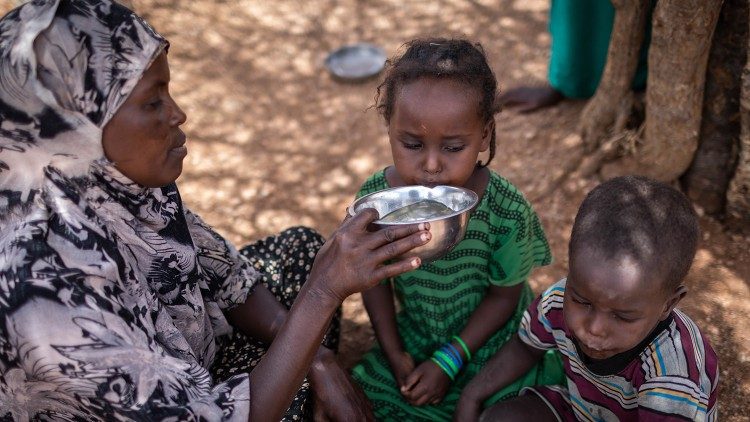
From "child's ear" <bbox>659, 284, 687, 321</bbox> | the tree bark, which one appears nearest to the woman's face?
"child's ear" <bbox>659, 284, 687, 321</bbox>

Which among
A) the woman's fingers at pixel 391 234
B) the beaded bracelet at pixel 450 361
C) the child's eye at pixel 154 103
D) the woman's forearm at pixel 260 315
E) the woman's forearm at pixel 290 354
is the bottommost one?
the beaded bracelet at pixel 450 361

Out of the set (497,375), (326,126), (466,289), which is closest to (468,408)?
(497,375)

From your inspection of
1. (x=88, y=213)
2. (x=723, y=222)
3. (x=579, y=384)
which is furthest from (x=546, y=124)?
(x=88, y=213)

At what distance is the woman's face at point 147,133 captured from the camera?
1.61 metres

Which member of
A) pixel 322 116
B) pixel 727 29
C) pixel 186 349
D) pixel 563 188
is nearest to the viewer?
pixel 186 349

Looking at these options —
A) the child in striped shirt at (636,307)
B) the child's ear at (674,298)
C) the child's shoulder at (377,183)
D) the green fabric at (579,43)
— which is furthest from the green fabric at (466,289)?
the green fabric at (579,43)

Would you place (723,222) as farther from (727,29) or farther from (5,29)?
(5,29)

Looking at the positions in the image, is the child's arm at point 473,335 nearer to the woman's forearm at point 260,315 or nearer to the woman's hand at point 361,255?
the woman's forearm at point 260,315

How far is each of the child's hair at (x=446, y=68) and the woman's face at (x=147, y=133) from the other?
2.25 feet

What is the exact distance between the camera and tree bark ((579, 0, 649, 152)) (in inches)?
115

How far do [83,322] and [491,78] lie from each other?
4.48ft

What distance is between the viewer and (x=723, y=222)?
115 inches

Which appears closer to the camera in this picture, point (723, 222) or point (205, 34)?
point (723, 222)

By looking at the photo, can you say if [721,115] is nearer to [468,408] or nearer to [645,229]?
[645,229]
